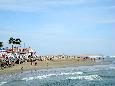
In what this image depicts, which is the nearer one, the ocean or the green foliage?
the ocean

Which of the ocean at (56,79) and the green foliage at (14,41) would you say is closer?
the ocean at (56,79)

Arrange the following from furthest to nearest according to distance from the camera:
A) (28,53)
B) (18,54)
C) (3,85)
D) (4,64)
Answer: (28,53)
(18,54)
(4,64)
(3,85)

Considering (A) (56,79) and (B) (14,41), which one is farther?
(B) (14,41)

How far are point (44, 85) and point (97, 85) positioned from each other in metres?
7.47

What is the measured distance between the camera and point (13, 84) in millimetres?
39344

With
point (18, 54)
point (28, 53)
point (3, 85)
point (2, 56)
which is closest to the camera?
point (3, 85)

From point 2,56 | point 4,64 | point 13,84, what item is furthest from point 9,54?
point 13,84

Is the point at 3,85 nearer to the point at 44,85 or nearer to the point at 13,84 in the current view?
the point at 13,84

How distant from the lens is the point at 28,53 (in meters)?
95.4

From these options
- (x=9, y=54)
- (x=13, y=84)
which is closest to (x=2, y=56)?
(x=9, y=54)

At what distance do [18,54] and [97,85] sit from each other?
173ft

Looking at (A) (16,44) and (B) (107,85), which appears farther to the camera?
(A) (16,44)

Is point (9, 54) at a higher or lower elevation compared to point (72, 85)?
higher

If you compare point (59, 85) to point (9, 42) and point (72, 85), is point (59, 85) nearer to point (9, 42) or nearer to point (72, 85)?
point (72, 85)
